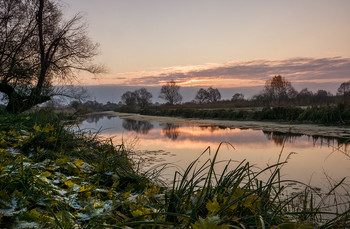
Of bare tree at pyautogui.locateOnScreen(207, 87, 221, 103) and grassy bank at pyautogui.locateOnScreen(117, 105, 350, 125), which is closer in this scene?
grassy bank at pyautogui.locateOnScreen(117, 105, 350, 125)

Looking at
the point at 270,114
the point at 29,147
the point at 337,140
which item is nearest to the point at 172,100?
the point at 270,114

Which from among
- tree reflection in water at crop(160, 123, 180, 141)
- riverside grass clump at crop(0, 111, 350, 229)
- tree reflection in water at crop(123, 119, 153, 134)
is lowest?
tree reflection in water at crop(123, 119, 153, 134)

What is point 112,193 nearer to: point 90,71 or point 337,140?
point 337,140

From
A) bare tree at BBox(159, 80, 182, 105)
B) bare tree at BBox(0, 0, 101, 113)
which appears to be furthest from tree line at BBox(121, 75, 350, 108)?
bare tree at BBox(0, 0, 101, 113)

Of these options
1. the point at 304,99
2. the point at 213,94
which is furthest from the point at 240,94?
the point at 304,99

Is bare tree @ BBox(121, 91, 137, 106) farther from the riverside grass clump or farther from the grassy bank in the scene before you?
the riverside grass clump

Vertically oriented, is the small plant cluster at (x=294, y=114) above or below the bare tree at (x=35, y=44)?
below

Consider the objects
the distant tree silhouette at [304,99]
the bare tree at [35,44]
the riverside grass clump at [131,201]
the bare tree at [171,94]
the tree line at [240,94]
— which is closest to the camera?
the riverside grass clump at [131,201]

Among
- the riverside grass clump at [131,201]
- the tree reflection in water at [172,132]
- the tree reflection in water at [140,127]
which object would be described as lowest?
the tree reflection in water at [140,127]

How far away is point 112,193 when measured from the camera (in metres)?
2.47

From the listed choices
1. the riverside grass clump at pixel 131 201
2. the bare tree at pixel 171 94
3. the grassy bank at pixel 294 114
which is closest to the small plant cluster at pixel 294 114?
the grassy bank at pixel 294 114

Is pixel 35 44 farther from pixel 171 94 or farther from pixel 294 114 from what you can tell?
pixel 171 94

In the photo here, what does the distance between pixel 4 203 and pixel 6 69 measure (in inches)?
469

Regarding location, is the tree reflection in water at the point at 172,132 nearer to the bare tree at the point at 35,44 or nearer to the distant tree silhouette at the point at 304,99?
the bare tree at the point at 35,44
